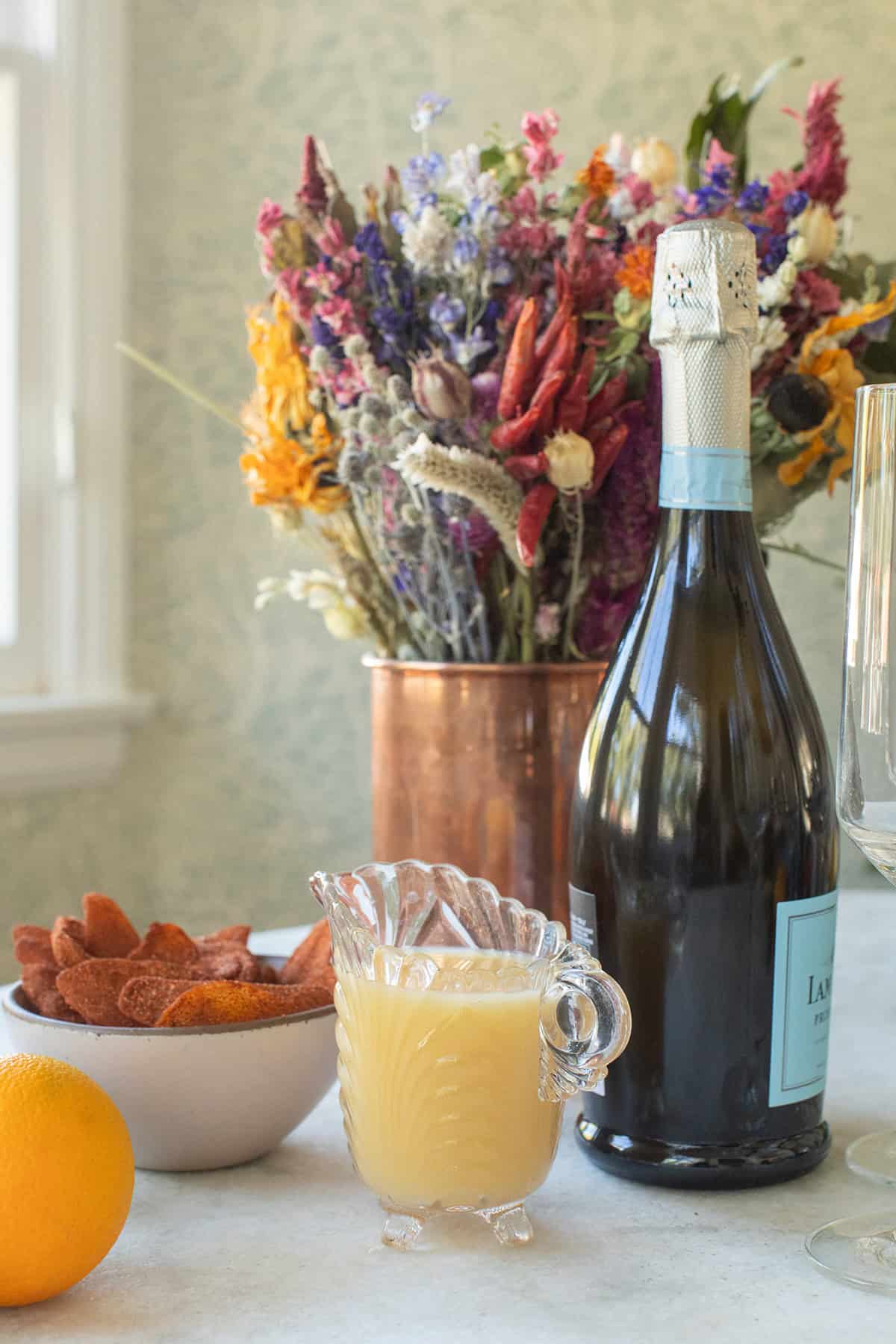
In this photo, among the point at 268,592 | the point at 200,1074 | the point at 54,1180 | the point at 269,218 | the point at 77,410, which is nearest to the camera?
the point at 54,1180

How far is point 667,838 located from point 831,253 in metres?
0.41

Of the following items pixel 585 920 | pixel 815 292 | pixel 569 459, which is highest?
pixel 815 292

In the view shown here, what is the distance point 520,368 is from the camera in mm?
774

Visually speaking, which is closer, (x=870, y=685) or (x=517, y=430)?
(x=870, y=685)

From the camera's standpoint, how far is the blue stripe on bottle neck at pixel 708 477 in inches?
25.0

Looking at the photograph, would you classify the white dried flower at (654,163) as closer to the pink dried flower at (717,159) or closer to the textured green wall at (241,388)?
the pink dried flower at (717,159)

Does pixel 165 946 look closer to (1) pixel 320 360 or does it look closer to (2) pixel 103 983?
(2) pixel 103 983

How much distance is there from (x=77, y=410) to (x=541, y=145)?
3.94 feet

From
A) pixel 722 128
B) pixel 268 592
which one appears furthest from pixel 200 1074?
pixel 268 592

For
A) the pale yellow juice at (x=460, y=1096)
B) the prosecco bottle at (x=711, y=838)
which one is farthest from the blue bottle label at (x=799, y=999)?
the pale yellow juice at (x=460, y=1096)

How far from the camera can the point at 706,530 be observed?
2.15 feet

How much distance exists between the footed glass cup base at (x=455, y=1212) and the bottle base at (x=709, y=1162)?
75mm

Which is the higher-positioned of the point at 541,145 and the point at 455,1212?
the point at 541,145

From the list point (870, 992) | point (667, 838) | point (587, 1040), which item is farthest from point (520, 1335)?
point (870, 992)
